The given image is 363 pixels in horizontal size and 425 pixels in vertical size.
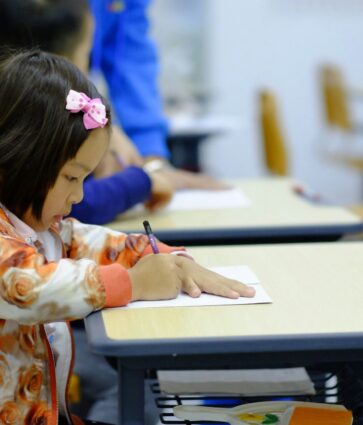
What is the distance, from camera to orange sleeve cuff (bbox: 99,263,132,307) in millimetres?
1136

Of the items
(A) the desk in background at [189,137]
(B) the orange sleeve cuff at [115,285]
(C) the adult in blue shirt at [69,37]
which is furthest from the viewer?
(A) the desk in background at [189,137]

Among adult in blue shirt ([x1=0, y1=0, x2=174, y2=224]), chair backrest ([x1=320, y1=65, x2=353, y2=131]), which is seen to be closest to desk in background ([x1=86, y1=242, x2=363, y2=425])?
adult in blue shirt ([x1=0, y1=0, x2=174, y2=224])

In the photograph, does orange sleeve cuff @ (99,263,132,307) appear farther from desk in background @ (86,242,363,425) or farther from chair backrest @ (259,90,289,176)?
chair backrest @ (259,90,289,176)

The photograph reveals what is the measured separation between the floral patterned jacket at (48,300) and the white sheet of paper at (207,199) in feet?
1.97

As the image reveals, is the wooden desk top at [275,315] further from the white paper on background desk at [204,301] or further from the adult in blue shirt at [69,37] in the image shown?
the adult in blue shirt at [69,37]

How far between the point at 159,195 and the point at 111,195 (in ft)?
0.59

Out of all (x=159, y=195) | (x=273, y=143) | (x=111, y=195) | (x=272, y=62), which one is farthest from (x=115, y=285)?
(x=272, y=62)

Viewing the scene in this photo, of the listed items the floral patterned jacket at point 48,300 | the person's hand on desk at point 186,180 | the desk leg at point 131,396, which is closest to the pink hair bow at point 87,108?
the floral patterned jacket at point 48,300

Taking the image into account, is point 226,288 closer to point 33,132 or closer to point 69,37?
point 33,132

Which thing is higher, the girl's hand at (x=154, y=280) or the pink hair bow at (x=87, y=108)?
the pink hair bow at (x=87, y=108)

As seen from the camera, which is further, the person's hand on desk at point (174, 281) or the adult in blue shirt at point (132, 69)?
the adult in blue shirt at point (132, 69)

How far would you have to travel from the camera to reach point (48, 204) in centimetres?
121

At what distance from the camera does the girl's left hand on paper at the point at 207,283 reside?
121 centimetres

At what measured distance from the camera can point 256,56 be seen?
20.0ft
